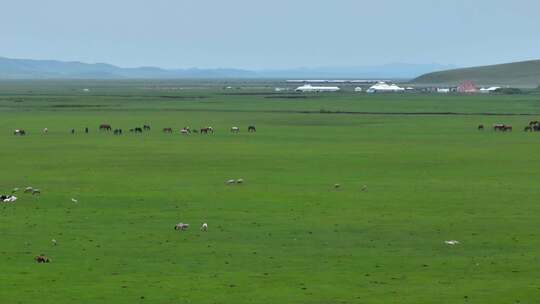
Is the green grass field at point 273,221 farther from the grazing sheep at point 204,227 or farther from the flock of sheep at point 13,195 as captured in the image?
the flock of sheep at point 13,195

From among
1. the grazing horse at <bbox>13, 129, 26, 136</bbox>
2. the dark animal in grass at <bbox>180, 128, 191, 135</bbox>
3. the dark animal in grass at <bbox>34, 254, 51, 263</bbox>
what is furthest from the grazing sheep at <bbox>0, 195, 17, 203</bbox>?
the dark animal in grass at <bbox>180, 128, 191, 135</bbox>

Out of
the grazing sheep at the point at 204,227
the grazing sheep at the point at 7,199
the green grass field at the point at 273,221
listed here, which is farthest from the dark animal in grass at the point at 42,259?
the grazing sheep at the point at 7,199

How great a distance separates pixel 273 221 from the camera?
29859mm

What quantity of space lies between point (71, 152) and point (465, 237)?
98.6ft

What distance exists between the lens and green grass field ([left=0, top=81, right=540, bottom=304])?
21.4 meters

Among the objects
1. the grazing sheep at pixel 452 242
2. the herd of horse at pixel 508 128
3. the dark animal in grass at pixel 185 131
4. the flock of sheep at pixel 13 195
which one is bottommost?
the herd of horse at pixel 508 128

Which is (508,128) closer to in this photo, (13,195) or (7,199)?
(13,195)

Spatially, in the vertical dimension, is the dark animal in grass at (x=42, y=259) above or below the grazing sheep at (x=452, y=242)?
above

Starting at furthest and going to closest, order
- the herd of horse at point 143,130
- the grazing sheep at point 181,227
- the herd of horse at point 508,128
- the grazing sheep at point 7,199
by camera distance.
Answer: the herd of horse at point 508,128
the herd of horse at point 143,130
the grazing sheep at point 7,199
the grazing sheep at point 181,227

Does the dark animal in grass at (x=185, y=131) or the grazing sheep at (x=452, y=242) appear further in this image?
the dark animal in grass at (x=185, y=131)

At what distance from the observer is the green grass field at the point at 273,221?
70.2 ft

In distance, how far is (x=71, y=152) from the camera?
176ft

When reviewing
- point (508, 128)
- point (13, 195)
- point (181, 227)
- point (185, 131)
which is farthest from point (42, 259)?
point (508, 128)

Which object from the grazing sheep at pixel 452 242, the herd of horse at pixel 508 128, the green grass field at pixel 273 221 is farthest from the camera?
the herd of horse at pixel 508 128
